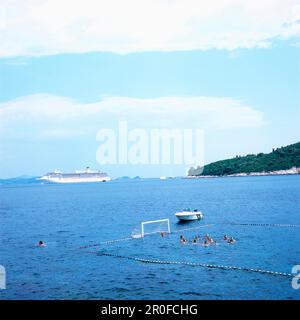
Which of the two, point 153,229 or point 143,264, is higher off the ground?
point 143,264

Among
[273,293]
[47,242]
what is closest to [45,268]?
[47,242]

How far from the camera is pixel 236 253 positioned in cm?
3653

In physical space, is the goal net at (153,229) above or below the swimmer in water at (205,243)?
below

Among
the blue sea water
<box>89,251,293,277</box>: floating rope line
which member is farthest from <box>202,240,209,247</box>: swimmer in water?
<box>89,251,293,277</box>: floating rope line

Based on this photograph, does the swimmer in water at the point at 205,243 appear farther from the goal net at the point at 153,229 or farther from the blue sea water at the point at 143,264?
the goal net at the point at 153,229

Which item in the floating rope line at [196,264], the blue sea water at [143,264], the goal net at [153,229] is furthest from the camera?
the goal net at [153,229]

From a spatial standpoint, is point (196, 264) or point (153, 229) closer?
point (196, 264)

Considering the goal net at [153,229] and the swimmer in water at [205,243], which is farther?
the goal net at [153,229]

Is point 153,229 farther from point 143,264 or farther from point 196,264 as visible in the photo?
point 196,264

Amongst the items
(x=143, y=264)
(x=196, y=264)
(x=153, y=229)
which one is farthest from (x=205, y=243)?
(x=153, y=229)

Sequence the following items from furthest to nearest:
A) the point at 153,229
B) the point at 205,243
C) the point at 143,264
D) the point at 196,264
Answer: the point at 153,229
the point at 205,243
the point at 143,264
the point at 196,264

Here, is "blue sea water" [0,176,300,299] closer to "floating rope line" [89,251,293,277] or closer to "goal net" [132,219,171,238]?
"floating rope line" [89,251,293,277]

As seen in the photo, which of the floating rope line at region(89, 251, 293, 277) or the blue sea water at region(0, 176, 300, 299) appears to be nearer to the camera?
the blue sea water at region(0, 176, 300, 299)

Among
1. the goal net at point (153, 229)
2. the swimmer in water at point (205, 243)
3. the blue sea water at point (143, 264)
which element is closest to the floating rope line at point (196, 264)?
the blue sea water at point (143, 264)
